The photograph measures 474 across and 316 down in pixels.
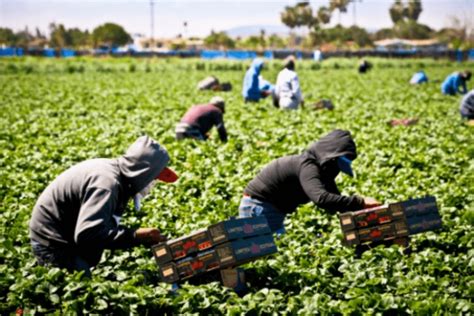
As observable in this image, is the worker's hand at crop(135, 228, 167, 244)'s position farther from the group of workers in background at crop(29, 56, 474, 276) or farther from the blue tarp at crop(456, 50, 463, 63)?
the blue tarp at crop(456, 50, 463, 63)

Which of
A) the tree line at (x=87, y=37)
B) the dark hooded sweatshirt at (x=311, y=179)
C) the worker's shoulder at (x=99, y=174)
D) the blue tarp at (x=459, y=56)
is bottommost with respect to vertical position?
the dark hooded sweatshirt at (x=311, y=179)

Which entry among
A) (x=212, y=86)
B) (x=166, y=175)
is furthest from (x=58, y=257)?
(x=212, y=86)

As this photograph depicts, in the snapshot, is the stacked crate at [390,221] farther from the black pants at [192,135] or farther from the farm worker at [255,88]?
the farm worker at [255,88]

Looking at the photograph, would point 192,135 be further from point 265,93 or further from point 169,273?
point 169,273

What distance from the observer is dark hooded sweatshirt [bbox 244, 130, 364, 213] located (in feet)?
16.9

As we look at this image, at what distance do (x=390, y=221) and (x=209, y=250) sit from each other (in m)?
1.97

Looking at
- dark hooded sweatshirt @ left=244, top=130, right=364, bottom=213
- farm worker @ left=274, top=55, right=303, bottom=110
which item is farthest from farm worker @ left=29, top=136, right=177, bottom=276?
farm worker @ left=274, top=55, right=303, bottom=110

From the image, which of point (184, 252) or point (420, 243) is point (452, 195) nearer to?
point (420, 243)

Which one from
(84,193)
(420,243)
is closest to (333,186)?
(420,243)

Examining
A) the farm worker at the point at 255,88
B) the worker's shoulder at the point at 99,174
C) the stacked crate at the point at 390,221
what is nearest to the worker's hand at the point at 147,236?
the worker's shoulder at the point at 99,174

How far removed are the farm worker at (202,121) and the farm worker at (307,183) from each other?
5.73 m

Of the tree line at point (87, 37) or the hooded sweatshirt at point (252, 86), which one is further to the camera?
the tree line at point (87, 37)

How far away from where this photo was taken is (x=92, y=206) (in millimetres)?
3994

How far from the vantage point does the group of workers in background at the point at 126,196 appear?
4.06m
